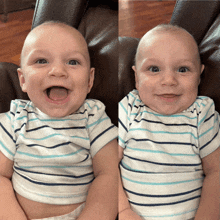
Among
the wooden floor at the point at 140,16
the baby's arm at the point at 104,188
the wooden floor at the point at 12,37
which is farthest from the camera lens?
the wooden floor at the point at 140,16

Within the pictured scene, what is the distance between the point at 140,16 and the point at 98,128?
312mm

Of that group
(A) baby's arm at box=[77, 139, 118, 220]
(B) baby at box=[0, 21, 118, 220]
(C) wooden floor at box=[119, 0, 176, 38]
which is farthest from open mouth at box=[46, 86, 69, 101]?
(C) wooden floor at box=[119, 0, 176, 38]

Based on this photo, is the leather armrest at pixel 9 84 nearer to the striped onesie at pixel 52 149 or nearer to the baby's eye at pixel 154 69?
the striped onesie at pixel 52 149

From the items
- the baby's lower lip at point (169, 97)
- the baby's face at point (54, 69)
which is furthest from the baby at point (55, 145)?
the baby's lower lip at point (169, 97)

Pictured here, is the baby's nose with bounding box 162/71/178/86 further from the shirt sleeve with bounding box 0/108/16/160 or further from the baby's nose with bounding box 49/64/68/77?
the shirt sleeve with bounding box 0/108/16/160

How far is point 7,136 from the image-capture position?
0.42 metres

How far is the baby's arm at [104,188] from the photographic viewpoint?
344mm

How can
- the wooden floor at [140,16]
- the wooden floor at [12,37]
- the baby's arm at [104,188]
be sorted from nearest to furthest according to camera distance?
the baby's arm at [104,188] < the wooden floor at [12,37] < the wooden floor at [140,16]

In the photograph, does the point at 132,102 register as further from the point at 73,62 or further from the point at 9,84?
the point at 9,84

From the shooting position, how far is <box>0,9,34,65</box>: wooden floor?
17.8 inches

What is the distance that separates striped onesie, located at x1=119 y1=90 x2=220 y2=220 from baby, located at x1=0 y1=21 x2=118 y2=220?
0.04m

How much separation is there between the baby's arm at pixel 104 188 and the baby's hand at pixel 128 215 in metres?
0.01

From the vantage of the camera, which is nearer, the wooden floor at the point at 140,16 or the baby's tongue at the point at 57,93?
the baby's tongue at the point at 57,93

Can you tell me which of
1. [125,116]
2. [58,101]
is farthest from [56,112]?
[125,116]
